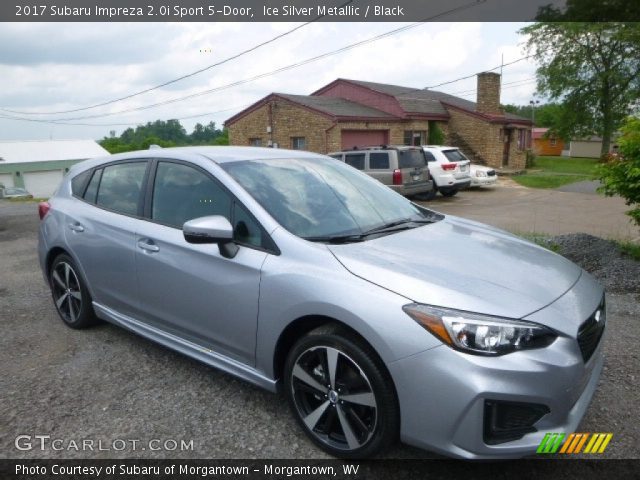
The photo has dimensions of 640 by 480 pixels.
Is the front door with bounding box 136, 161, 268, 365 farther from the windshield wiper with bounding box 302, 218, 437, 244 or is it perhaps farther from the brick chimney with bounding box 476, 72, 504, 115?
the brick chimney with bounding box 476, 72, 504, 115

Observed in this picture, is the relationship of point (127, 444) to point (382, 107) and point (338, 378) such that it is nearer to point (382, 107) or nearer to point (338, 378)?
point (338, 378)

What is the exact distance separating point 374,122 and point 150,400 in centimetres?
2302

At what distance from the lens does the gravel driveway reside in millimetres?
2799

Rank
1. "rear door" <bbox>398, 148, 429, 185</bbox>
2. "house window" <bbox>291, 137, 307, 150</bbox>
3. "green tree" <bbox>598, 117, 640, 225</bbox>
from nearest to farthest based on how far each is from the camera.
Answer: "green tree" <bbox>598, 117, 640, 225</bbox>
"rear door" <bbox>398, 148, 429, 185</bbox>
"house window" <bbox>291, 137, 307, 150</bbox>

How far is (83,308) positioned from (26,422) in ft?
4.42

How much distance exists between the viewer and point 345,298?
244 cm

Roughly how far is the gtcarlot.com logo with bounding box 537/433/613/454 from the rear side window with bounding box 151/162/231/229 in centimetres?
208

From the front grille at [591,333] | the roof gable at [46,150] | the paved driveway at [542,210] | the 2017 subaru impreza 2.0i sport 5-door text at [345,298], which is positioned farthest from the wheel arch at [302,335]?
the roof gable at [46,150]

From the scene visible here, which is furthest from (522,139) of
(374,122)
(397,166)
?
(397,166)

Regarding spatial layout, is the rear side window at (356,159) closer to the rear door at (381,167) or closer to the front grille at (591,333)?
the rear door at (381,167)

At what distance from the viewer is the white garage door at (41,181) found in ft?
151

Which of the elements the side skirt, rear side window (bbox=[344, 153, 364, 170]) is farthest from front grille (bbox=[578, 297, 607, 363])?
rear side window (bbox=[344, 153, 364, 170])

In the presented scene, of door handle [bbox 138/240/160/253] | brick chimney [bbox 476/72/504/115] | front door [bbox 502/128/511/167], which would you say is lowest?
door handle [bbox 138/240/160/253]

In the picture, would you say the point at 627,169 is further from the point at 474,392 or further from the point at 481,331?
the point at 474,392
